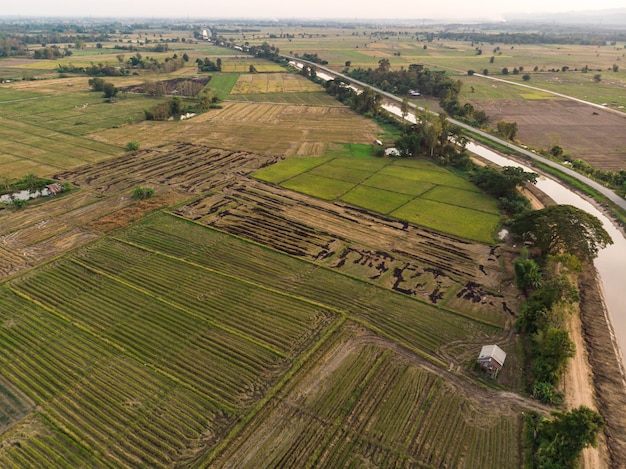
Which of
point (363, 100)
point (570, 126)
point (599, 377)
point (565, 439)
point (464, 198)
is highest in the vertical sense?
point (363, 100)

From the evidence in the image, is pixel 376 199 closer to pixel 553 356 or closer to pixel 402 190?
pixel 402 190

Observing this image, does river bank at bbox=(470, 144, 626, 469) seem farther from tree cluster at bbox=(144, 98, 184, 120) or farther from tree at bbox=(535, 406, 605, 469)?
tree cluster at bbox=(144, 98, 184, 120)

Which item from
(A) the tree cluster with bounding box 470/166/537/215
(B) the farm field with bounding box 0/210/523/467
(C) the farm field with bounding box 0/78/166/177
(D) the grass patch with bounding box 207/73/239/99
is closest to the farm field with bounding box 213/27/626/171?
(A) the tree cluster with bounding box 470/166/537/215

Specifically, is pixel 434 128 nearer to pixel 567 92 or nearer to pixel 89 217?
pixel 89 217

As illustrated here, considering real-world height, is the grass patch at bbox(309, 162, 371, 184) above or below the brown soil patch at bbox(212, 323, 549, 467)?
above

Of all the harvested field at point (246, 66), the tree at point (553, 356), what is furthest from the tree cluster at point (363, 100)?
the tree at point (553, 356)

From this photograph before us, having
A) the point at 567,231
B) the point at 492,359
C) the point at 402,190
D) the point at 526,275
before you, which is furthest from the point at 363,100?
the point at 492,359
